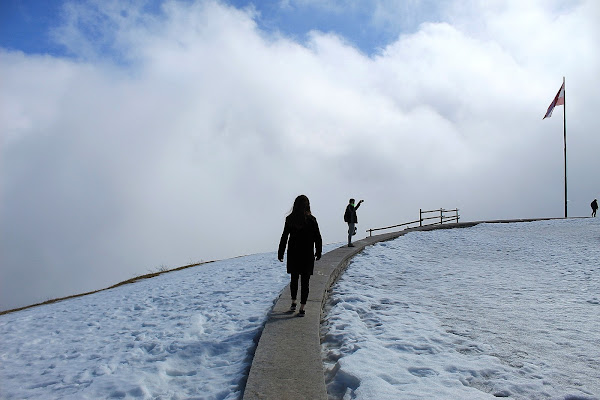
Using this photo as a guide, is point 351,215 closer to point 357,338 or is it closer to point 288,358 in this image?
point 357,338

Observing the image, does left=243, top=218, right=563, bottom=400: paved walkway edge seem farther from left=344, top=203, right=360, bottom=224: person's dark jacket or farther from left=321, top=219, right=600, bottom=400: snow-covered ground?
left=344, top=203, right=360, bottom=224: person's dark jacket

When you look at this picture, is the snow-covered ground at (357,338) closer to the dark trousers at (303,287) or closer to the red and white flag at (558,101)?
the dark trousers at (303,287)

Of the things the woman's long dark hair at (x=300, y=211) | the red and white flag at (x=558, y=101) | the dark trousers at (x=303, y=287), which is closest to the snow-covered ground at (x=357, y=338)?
the dark trousers at (x=303, y=287)

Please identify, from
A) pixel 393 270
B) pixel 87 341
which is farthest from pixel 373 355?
pixel 393 270

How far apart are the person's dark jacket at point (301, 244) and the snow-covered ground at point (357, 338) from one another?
3.38 ft

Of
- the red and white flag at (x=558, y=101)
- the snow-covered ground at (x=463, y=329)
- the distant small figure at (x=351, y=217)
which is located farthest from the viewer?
the red and white flag at (x=558, y=101)

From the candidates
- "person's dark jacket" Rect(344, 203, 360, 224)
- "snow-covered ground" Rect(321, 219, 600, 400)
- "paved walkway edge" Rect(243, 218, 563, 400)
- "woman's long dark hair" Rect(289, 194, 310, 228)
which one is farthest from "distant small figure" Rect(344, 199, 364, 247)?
"woman's long dark hair" Rect(289, 194, 310, 228)

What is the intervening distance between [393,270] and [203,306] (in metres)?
6.17

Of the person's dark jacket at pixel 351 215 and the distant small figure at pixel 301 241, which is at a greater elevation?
the person's dark jacket at pixel 351 215

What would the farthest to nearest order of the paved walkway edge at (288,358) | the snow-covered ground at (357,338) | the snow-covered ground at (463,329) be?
the snow-covered ground at (357,338)
the snow-covered ground at (463,329)
the paved walkway edge at (288,358)

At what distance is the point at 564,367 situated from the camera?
17.8 ft

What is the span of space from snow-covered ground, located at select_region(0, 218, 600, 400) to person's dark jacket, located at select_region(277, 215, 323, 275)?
1029mm

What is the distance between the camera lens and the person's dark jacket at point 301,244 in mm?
7156

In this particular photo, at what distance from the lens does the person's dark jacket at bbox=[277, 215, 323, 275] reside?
7156 mm
